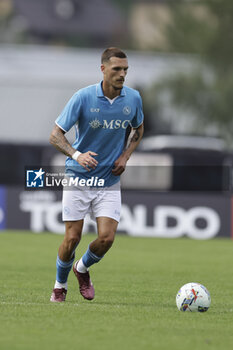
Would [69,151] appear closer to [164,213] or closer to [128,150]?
[128,150]

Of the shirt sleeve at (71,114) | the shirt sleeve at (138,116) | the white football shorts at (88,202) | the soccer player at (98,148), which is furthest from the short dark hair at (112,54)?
the white football shorts at (88,202)

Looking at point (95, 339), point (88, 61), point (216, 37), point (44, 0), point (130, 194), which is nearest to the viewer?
point (95, 339)

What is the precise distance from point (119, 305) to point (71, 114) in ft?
6.82

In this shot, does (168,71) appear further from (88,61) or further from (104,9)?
(104,9)

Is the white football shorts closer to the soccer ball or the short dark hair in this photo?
the soccer ball

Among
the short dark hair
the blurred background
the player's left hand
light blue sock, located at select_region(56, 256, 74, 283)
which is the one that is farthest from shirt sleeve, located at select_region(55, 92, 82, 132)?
the blurred background

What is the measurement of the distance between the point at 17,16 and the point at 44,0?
17.0 feet

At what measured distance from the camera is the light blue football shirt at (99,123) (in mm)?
10133

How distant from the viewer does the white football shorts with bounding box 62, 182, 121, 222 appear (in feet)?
33.9

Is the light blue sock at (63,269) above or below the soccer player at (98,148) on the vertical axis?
below

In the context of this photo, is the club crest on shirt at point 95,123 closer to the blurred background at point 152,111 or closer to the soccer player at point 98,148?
the soccer player at point 98,148

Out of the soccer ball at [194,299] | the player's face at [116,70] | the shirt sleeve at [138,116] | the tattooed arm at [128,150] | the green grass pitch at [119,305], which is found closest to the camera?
the green grass pitch at [119,305]

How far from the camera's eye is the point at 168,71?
44.5m

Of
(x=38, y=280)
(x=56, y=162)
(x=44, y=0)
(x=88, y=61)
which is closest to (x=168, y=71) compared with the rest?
(x=88, y=61)
